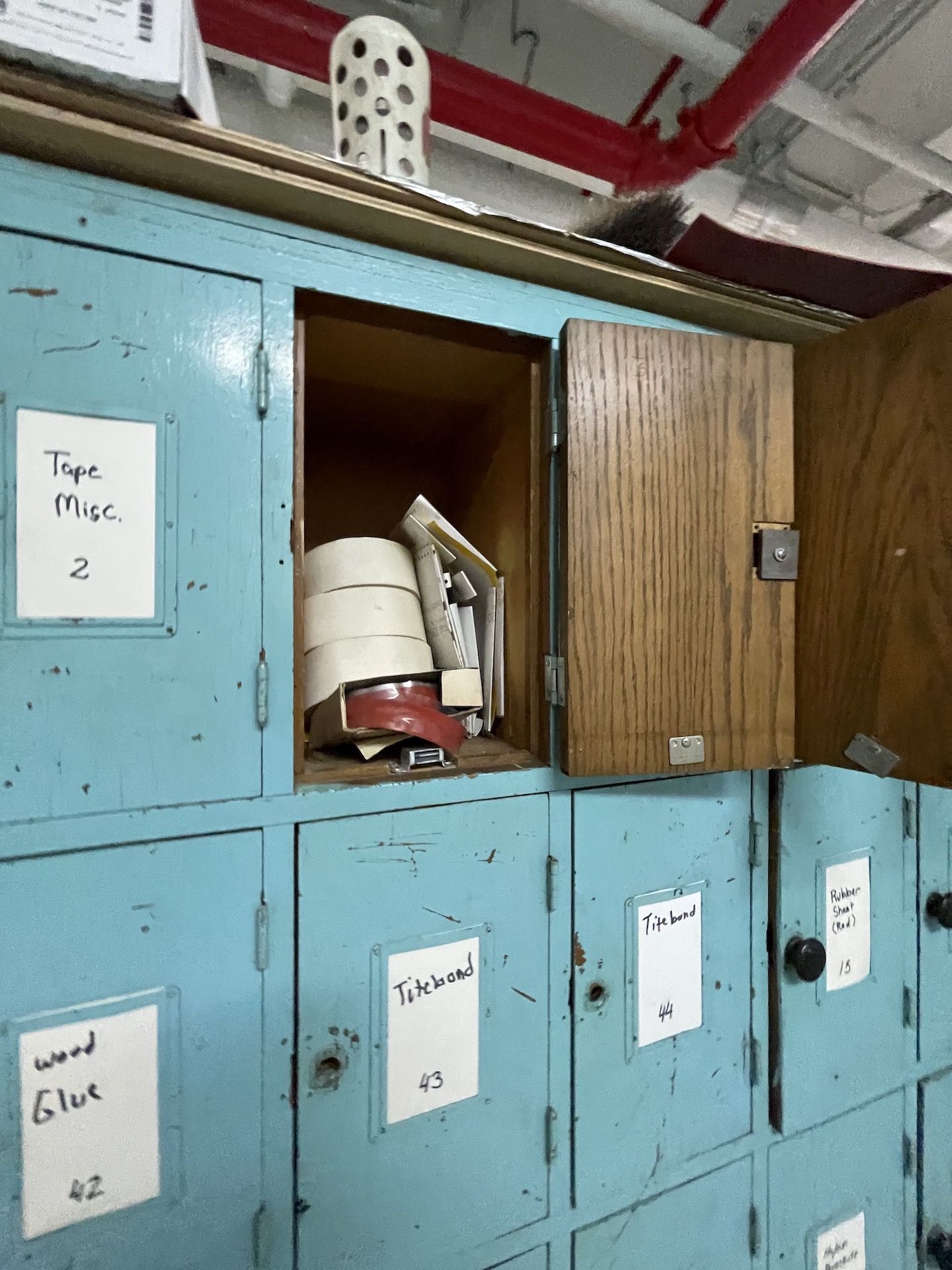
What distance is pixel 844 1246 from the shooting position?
1.05m

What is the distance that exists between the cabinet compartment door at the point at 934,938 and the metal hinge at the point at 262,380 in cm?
138

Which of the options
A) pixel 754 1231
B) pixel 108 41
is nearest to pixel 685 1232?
pixel 754 1231

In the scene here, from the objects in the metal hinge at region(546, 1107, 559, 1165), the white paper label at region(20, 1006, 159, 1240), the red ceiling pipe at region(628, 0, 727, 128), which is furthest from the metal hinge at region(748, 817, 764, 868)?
the red ceiling pipe at region(628, 0, 727, 128)

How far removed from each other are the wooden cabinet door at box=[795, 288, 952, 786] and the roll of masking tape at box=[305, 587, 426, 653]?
601 millimetres

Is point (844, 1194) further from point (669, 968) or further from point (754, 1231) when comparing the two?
point (669, 968)

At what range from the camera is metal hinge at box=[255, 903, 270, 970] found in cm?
67

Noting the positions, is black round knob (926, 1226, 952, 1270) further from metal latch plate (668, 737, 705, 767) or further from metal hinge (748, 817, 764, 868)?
metal latch plate (668, 737, 705, 767)

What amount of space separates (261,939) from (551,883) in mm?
389

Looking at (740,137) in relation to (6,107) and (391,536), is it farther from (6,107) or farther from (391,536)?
(6,107)

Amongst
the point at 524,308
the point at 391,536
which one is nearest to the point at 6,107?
the point at 524,308

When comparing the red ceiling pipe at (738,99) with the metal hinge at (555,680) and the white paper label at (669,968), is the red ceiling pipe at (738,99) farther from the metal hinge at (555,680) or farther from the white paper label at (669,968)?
the white paper label at (669,968)

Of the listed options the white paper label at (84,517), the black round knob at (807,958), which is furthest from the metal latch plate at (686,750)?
the white paper label at (84,517)

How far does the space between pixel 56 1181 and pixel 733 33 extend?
79.3 inches

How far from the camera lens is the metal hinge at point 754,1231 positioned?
3.17ft
